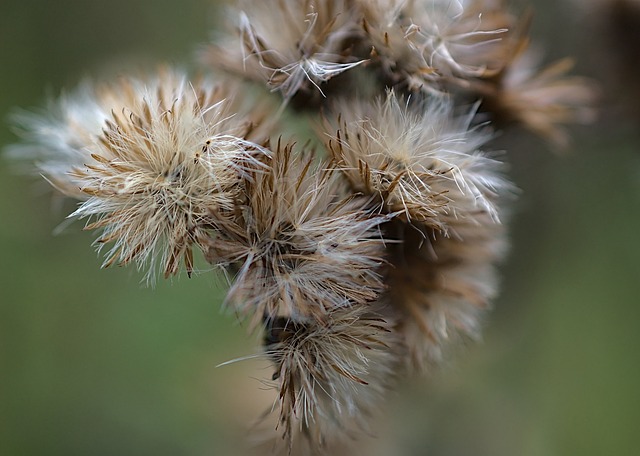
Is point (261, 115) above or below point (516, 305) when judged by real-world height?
above

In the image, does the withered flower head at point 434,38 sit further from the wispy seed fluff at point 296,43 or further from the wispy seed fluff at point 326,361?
the wispy seed fluff at point 326,361

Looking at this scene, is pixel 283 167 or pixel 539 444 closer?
pixel 283 167

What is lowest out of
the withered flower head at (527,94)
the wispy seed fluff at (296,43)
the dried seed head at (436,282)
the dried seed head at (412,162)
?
the dried seed head at (436,282)

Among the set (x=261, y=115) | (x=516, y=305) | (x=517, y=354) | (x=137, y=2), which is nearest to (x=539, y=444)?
(x=517, y=354)

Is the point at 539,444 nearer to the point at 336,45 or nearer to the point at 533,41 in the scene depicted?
the point at 533,41

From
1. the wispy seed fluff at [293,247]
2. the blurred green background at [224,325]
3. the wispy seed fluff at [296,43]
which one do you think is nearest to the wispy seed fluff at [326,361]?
the wispy seed fluff at [293,247]

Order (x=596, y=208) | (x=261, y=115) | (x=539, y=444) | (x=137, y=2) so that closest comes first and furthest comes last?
(x=261, y=115) < (x=539, y=444) < (x=596, y=208) < (x=137, y=2)
